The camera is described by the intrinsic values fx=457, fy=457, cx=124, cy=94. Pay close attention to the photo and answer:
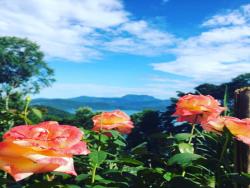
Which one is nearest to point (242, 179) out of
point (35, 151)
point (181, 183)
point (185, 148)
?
point (181, 183)

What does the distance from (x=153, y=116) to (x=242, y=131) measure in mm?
19929

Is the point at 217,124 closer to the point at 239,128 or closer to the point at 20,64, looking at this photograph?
the point at 239,128

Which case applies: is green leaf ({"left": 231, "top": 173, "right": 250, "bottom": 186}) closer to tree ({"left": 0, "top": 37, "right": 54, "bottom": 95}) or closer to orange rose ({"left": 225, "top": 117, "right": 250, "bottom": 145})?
orange rose ({"left": 225, "top": 117, "right": 250, "bottom": 145})

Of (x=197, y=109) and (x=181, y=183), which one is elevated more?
(x=197, y=109)

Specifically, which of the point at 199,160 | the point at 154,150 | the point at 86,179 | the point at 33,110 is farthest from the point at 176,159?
the point at 33,110

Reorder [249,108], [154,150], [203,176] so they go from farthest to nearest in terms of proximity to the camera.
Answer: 1. [154,150]
2. [249,108]
3. [203,176]

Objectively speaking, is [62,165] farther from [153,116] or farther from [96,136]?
[153,116]

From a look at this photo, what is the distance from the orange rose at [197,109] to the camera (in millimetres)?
1953

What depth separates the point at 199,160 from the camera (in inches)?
58.6

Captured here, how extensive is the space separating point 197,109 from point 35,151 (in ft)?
3.55

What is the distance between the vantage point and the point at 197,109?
196 centimetres

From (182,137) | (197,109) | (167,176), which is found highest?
(197,109)

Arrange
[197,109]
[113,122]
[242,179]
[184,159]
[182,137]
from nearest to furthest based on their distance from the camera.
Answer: [242,179]
[184,159]
[182,137]
[197,109]
[113,122]

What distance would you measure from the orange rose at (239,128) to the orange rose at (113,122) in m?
0.80
